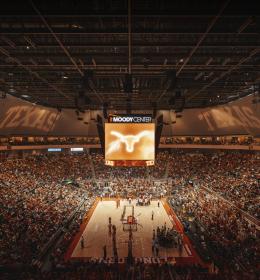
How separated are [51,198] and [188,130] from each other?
23836 millimetres

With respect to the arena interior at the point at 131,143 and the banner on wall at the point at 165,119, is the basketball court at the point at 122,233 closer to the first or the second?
the arena interior at the point at 131,143

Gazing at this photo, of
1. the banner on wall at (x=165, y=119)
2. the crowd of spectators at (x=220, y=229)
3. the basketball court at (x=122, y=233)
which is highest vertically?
the banner on wall at (x=165, y=119)

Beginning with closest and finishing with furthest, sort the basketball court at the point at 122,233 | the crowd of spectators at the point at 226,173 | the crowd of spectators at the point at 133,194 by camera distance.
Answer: the crowd of spectators at the point at 133,194
the basketball court at the point at 122,233
the crowd of spectators at the point at 226,173

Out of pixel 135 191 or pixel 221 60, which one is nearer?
pixel 221 60

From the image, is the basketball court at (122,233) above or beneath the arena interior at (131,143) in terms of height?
beneath

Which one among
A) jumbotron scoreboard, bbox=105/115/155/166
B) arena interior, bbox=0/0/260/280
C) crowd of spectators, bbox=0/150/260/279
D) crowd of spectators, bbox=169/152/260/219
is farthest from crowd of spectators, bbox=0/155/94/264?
crowd of spectators, bbox=169/152/260/219

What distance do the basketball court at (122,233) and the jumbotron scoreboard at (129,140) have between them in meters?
6.33

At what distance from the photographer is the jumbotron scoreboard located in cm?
1438

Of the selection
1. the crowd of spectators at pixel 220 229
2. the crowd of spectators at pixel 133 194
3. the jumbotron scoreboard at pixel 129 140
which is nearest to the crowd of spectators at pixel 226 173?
the crowd of spectators at pixel 133 194

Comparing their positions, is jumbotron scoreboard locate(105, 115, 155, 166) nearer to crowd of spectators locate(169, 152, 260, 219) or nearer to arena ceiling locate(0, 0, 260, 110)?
arena ceiling locate(0, 0, 260, 110)

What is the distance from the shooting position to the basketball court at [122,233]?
1692 centimetres
